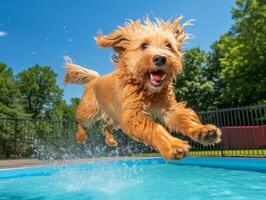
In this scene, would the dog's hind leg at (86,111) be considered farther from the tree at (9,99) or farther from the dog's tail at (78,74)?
the tree at (9,99)

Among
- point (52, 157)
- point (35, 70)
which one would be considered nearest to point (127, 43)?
point (52, 157)

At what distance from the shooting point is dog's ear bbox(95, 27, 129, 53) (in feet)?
11.6

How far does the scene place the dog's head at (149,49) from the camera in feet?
9.84

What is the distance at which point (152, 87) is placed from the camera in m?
3.09

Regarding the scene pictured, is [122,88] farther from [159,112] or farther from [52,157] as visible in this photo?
[52,157]

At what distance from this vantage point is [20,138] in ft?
56.1

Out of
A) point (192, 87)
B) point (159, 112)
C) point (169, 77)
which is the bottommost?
point (159, 112)

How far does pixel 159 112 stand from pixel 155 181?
4.50 m

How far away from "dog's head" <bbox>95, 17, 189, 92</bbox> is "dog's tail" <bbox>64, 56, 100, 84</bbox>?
69.0 inches

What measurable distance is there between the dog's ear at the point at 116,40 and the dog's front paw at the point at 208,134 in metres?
1.31

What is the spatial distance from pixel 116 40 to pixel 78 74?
203 cm

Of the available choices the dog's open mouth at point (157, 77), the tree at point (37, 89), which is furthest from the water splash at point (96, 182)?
the tree at point (37, 89)

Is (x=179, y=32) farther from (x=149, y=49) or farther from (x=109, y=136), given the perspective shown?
(x=109, y=136)

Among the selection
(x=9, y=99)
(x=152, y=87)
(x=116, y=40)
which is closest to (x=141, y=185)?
(x=116, y=40)
